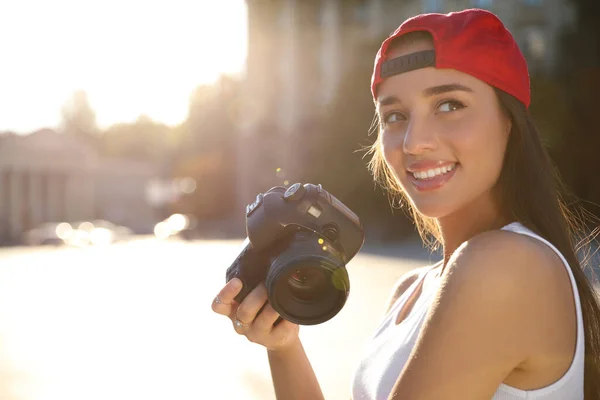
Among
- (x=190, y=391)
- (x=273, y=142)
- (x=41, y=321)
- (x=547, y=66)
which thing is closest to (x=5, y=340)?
(x=41, y=321)

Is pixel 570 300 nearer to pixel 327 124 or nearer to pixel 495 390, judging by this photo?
pixel 495 390

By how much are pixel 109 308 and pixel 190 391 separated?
4.64m

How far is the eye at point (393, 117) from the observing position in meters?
1.81

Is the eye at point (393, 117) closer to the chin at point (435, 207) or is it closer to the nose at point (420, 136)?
the nose at point (420, 136)

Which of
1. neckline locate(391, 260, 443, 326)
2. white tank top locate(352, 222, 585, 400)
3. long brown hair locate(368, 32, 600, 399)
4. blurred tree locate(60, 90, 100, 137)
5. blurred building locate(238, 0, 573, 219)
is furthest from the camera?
blurred tree locate(60, 90, 100, 137)

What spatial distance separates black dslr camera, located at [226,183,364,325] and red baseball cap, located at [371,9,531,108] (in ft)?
1.67

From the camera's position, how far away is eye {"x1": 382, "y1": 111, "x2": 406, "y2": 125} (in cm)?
181

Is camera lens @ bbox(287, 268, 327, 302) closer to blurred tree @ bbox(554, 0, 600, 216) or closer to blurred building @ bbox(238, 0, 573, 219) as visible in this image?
blurred tree @ bbox(554, 0, 600, 216)

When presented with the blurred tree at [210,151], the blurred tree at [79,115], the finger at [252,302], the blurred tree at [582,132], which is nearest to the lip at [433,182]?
the finger at [252,302]

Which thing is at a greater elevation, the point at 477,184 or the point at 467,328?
the point at 477,184

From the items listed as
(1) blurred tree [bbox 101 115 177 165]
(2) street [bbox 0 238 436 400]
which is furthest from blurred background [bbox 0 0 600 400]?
(1) blurred tree [bbox 101 115 177 165]

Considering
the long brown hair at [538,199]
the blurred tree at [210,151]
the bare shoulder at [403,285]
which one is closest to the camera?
the long brown hair at [538,199]

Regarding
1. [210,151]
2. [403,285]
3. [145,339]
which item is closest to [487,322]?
[403,285]

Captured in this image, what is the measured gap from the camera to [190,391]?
5395 mm
